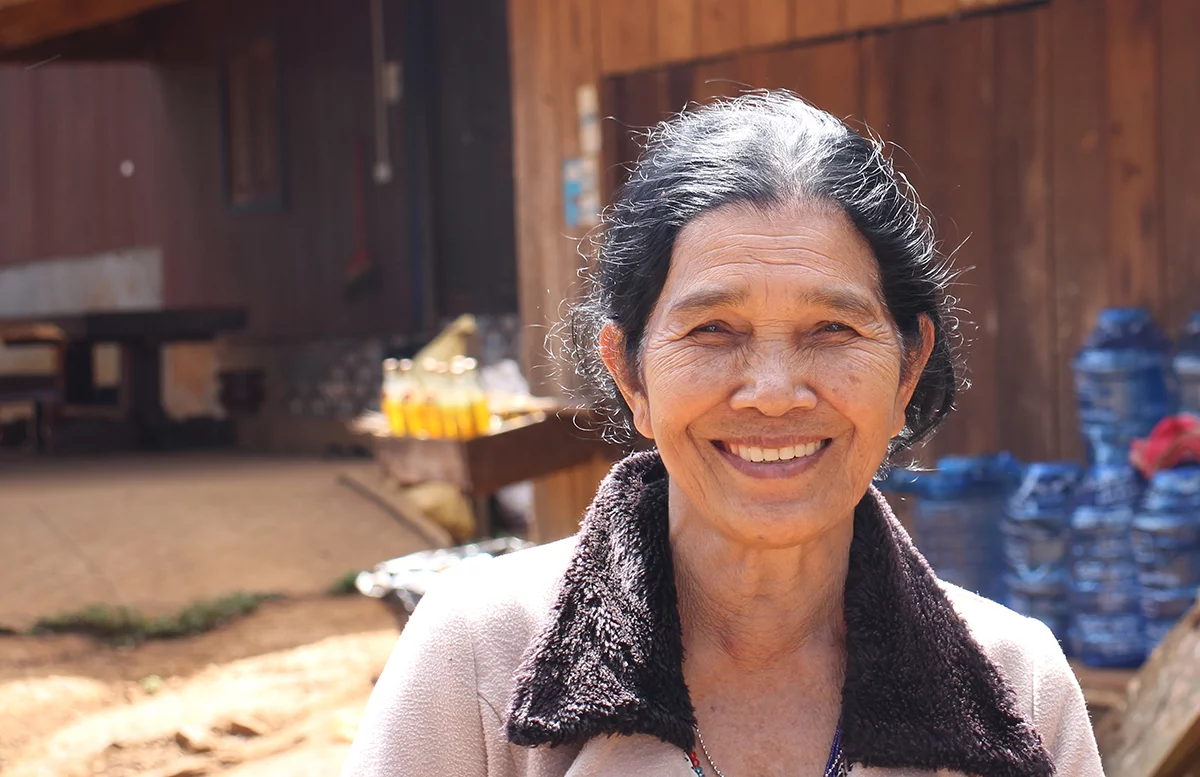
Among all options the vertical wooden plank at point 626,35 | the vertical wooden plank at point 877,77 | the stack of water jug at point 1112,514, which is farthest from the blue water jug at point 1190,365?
the vertical wooden plank at point 626,35

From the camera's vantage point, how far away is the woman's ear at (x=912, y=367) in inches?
68.4

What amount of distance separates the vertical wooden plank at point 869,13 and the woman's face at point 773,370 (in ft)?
13.0

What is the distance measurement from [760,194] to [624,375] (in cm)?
32

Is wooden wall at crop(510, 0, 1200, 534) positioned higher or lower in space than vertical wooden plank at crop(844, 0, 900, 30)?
lower

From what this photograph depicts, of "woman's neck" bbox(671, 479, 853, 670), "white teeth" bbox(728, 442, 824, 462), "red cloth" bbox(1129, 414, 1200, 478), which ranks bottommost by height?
"red cloth" bbox(1129, 414, 1200, 478)

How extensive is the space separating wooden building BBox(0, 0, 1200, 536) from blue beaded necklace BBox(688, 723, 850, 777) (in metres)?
2.61

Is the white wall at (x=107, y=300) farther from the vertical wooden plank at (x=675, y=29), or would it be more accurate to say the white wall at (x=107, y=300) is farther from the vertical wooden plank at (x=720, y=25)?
the vertical wooden plank at (x=720, y=25)

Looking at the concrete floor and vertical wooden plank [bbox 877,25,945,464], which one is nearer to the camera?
vertical wooden plank [bbox 877,25,945,464]

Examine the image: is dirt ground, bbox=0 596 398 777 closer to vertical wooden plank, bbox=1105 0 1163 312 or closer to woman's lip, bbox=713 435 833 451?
woman's lip, bbox=713 435 833 451

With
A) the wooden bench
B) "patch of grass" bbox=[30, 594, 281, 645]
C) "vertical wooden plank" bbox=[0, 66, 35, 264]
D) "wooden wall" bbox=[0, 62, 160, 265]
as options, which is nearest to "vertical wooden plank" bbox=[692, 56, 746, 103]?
"patch of grass" bbox=[30, 594, 281, 645]

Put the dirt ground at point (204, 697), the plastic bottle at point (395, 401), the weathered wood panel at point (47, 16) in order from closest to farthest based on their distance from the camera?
the dirt ground at point (204, 697), the plastic bottle at point (395, 401), the weathered wood panel at point (47, 16)

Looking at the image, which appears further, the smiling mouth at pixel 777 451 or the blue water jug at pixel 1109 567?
the blue water jug at pixel 1109 567

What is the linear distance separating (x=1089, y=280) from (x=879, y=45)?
1303 millimetres

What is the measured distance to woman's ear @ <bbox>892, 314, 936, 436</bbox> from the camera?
174 centimetres
